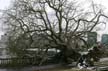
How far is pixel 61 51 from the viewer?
27453 mm

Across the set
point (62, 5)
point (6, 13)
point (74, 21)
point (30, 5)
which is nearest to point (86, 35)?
point (74, 21)

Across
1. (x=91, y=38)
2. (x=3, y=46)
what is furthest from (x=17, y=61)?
(x=91, y=38)

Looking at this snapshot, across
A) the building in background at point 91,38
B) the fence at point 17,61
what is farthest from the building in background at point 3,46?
the building in background at point 91,38

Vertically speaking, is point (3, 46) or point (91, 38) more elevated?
point (91, 38)

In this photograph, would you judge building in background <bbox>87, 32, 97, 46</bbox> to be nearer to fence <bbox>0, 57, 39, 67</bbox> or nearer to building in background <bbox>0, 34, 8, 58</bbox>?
fence <bbox>0, 57, 39, 67</bbox>

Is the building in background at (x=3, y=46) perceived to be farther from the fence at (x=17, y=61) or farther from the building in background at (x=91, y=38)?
the building in background at (x=91, y=38)

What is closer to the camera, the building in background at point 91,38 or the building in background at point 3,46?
the building in background at point 3,46

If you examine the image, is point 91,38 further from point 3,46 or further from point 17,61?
point 3,46

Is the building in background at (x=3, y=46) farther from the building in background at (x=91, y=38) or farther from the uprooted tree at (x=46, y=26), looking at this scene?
the building in background at (x=91, y=38)

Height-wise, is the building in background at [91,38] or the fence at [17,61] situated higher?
the building in background at [91,38]

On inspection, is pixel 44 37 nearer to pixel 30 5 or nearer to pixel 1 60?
pixel 30 5

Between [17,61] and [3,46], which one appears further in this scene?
[3,46]

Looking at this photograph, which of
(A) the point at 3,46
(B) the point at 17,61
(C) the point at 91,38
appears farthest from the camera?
(C) the point at 91,38

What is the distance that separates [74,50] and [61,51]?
2486 mm
